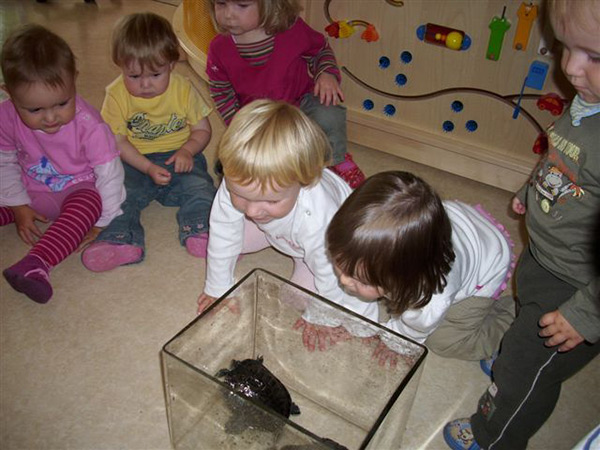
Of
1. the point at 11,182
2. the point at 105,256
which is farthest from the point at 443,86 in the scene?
the point at 11,182

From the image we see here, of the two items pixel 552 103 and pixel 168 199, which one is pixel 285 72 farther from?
pixel 552 103

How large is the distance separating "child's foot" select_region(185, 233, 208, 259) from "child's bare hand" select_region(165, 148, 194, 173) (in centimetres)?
19

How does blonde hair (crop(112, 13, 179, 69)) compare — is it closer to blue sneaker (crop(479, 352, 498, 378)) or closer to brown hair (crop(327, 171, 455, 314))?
brown hair (crop(327, 171, 455, 314))

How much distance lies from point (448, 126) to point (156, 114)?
0.74m

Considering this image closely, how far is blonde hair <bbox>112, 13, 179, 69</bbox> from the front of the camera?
126cm

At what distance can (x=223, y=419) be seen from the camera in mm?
784

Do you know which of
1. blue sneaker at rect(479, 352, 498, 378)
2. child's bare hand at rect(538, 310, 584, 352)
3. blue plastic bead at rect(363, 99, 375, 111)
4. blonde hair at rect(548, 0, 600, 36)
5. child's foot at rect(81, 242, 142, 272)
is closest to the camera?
blonde hair at rect(548, 0, 600, 36)

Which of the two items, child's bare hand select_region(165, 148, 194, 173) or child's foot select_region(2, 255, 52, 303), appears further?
child's bare hand select_region(165, 148, 194, 173)

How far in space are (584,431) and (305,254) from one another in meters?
0.57

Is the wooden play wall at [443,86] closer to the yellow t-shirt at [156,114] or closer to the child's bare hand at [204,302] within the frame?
the yellow t-shirt at [156,114]

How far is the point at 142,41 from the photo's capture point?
126cm

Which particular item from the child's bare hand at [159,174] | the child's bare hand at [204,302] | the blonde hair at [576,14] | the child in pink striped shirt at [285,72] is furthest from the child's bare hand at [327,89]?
the blonde hair at [576,14]

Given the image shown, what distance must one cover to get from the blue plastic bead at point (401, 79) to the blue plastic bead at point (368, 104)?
105mm

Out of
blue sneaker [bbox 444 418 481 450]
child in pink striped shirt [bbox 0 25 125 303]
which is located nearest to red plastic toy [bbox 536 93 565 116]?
blue sneaker [bbox 444 418 481 450]
